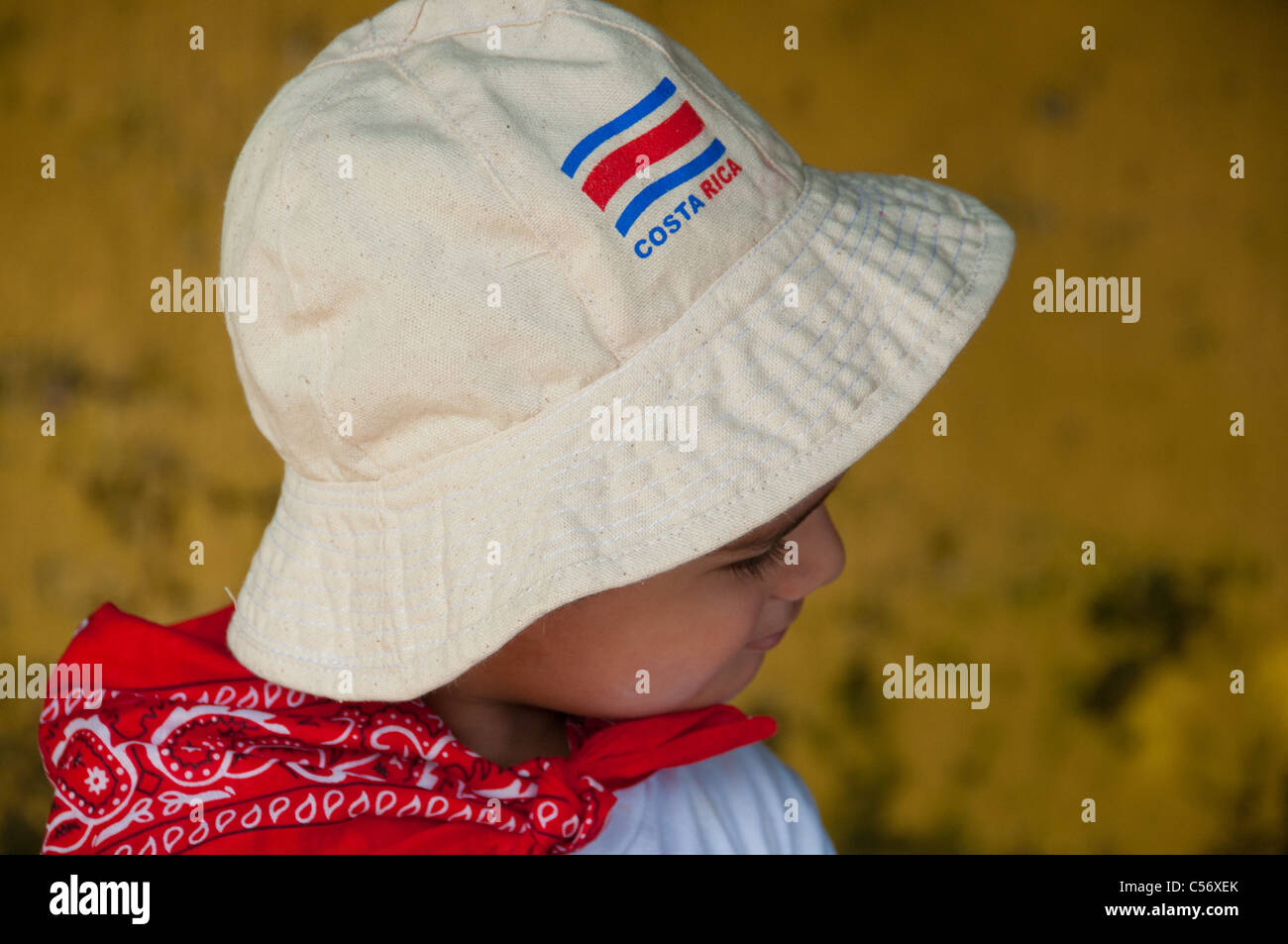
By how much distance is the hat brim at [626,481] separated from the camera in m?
0.70

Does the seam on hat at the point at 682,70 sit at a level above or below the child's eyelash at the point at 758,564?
above

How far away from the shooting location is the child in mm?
712

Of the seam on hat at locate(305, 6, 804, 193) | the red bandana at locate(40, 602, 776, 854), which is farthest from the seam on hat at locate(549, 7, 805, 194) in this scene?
the red bandana at locate(40, 602, 776, 854)

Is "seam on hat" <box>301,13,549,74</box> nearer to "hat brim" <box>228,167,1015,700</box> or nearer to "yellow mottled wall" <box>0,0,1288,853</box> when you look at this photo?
"hat brim" <box>228,167,1015,700</box>

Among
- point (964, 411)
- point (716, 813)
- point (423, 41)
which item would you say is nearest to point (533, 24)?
point (423, 41)

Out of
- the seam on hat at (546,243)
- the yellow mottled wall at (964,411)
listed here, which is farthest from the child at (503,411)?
the yellow mottled wall at (964,411)

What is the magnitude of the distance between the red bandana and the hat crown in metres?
0.19

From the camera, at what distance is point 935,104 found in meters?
1.67

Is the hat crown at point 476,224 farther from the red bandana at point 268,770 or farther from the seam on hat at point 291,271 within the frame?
the red bandana at point 268,770

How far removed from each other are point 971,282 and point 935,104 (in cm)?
93

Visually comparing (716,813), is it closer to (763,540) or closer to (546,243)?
(763,540)

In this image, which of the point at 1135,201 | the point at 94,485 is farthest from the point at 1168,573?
the point at 94,485

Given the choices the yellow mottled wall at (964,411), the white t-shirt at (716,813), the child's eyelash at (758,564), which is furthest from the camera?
the yellow mottled wall at (964,411)
